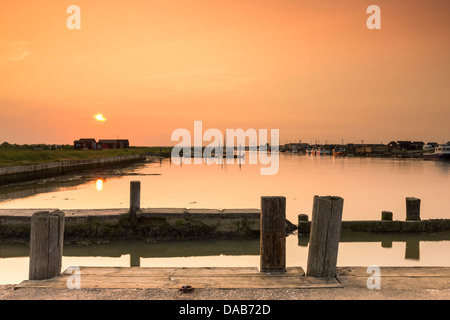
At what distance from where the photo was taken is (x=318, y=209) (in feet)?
16.3

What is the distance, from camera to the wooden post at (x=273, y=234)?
207 inches

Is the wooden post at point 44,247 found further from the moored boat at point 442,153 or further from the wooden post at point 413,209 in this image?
the moored boat at point 442,153

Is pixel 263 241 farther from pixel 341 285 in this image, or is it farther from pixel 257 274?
pixel 341 285

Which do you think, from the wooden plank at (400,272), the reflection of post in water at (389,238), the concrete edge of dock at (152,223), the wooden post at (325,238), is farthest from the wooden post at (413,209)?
the wooden post at (325,238)

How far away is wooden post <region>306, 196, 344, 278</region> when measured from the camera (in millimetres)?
4902

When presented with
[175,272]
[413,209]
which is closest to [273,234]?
[175,272]

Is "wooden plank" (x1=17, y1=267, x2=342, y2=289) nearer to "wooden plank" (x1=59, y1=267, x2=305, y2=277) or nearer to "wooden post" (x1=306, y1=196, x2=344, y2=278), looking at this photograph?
"wooden plank" (x1=59, y1=267, x2=305, y2=277)

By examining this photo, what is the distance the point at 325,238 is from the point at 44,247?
3.94m

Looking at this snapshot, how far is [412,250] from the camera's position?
12023 mm

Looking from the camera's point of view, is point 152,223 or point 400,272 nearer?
point 400,272

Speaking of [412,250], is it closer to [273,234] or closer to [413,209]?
[413,209]

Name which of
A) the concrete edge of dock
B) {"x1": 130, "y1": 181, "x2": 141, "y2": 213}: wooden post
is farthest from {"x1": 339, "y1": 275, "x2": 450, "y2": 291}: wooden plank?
{"x1": 130, "y1": 181, "x2": 141, "y2": 213}: wooden post

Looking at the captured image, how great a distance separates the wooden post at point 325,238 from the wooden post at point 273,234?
0.50 metres
